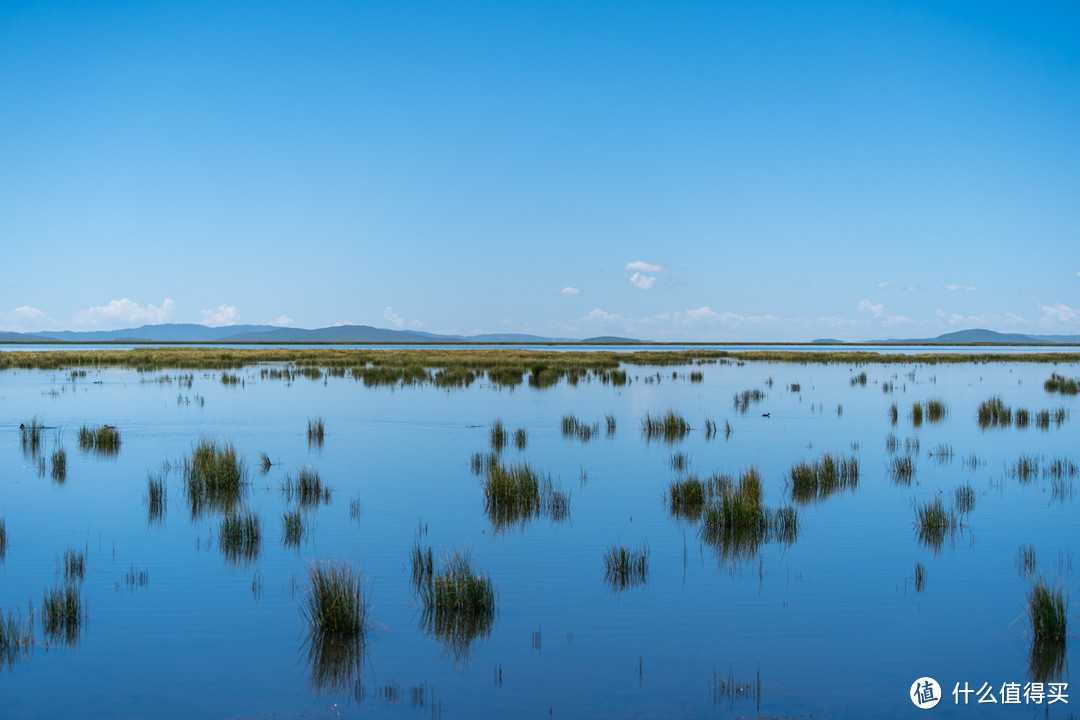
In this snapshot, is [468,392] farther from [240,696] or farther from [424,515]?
[240,696]

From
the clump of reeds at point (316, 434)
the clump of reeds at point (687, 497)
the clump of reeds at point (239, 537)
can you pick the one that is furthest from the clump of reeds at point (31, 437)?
the clump of reeds at point (687, 497)

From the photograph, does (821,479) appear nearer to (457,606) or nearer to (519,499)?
(519,499)

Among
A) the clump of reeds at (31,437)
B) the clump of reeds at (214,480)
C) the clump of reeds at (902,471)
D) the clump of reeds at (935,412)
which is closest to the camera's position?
the clump of reeds at (214,480)

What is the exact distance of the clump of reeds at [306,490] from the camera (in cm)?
1323

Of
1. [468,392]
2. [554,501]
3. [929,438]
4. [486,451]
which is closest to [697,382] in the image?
[468,392]

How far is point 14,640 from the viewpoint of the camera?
274 inches

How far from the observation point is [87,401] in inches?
1208

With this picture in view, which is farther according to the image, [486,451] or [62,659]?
[486,451]

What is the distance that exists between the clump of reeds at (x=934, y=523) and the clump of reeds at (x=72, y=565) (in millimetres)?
10285

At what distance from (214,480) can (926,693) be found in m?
11.4

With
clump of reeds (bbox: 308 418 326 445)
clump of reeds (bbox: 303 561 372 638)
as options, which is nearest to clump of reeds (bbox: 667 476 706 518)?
clump of reeds (bbox: 303 561 372 638)

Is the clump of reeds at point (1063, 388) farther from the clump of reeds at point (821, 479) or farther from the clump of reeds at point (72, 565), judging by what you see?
the clump of reeds at point (72, 565)

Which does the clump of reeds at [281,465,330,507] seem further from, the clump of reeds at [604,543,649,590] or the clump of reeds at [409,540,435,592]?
the clump of reeds at [604,543,649,590]

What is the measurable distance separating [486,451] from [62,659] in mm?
11977
